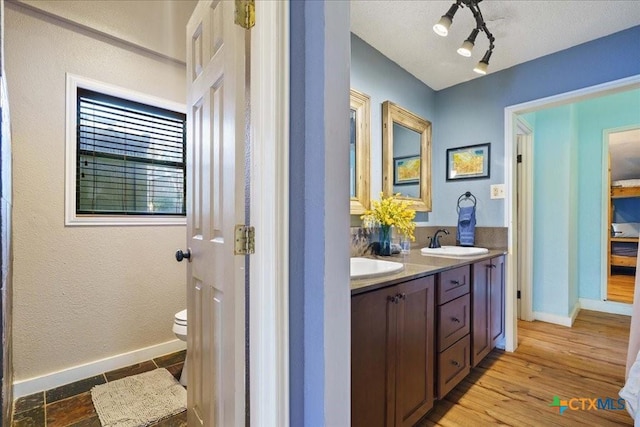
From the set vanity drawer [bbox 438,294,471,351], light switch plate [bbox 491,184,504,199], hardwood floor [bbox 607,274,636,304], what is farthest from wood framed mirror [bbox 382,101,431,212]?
hardwood floor [bbox 607,274,636,304]

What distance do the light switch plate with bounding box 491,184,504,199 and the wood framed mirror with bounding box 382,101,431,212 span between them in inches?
19.7

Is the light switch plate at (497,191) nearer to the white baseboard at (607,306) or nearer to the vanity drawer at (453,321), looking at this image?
the vanity drawer at (453,321)

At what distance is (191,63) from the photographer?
136 cm

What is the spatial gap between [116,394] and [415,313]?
1.75m

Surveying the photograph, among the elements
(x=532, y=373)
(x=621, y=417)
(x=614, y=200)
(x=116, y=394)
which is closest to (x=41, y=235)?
(x=116, y=394)

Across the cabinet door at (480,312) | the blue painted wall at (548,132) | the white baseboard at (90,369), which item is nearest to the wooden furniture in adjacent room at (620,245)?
the blue painted wall at (548,132)

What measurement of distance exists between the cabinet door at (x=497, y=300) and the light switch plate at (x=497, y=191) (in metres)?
0.50

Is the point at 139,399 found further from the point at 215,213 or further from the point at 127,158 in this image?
the point at 127,158

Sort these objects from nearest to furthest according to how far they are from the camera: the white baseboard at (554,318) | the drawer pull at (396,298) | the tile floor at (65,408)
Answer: the drawer pull at (396,298), the tile floor at (65,408), the white baseboard at (554,318)

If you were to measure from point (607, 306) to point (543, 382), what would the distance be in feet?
7.18

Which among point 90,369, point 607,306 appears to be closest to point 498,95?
point 607,306

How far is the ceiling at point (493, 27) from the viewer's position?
1767mm

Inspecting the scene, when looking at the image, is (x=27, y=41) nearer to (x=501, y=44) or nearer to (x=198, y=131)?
(x=198, y=131)

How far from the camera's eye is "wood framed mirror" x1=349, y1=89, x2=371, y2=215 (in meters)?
1.98
